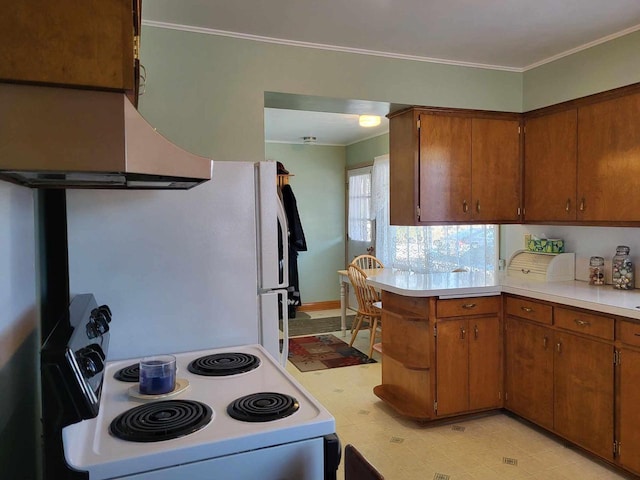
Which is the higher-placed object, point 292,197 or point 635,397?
point 292,197

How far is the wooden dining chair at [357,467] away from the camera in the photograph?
1.12m

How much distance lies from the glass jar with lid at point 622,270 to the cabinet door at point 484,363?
2.46 feet

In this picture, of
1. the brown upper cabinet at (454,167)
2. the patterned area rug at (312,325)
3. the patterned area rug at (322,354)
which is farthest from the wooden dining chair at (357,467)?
the patterned area rug at (312,325)

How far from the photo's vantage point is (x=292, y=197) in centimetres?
598

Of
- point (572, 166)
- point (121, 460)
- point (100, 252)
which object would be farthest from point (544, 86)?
point (121, 460)

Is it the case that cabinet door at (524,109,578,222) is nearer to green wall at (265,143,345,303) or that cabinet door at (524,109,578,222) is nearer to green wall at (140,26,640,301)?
green wall at (140,26,640,301)

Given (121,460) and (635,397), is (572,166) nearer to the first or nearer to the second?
(635,397)

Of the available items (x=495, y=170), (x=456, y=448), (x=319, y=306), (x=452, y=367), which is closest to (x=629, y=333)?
(x=452, y=367)

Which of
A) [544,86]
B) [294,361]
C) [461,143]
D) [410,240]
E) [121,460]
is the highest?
[544,86]

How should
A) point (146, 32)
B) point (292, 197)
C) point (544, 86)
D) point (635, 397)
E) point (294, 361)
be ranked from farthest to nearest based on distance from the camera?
1. point (292, 197)
2. point (294, 361)
3. point (544, 86)
4. point (146, 32)
5. point (635, 397)

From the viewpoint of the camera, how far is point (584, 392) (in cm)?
259

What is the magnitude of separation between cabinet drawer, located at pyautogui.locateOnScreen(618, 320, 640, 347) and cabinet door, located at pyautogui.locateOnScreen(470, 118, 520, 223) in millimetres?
1218

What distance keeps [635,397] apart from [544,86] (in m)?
2.08

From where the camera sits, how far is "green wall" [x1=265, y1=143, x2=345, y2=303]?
22.1 ft
